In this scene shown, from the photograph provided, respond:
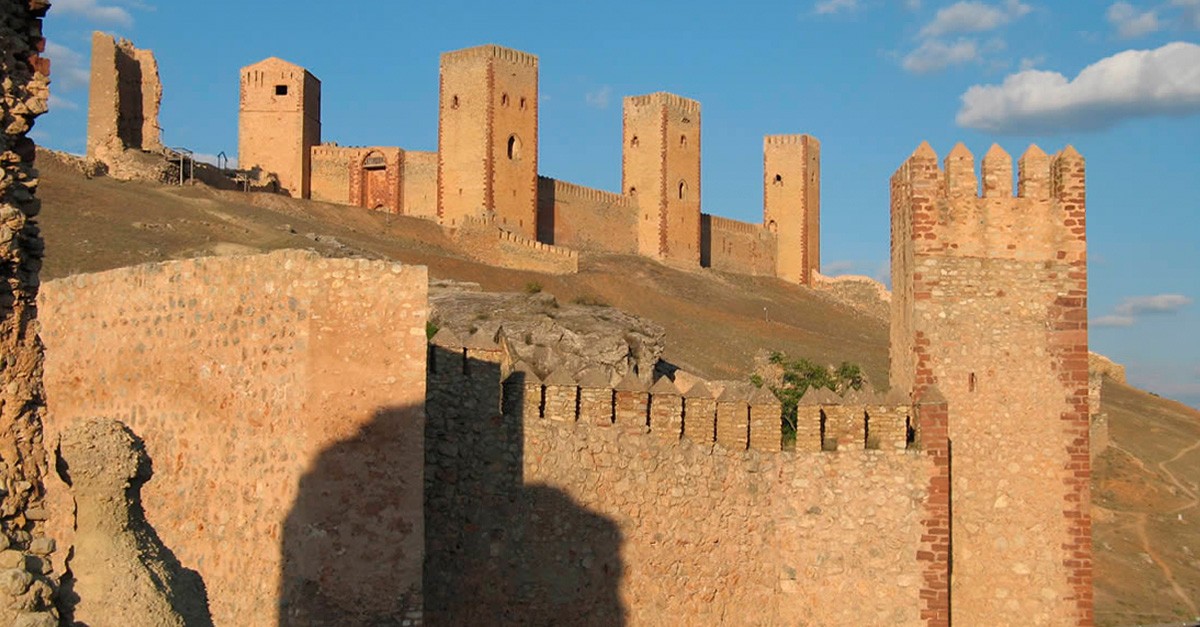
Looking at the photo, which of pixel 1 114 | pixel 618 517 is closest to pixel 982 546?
pixel 618 517

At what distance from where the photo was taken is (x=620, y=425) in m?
13.1

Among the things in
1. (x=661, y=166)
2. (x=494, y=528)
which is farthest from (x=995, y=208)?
(x=661, y=166)

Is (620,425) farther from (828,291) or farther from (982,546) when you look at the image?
(828,291)

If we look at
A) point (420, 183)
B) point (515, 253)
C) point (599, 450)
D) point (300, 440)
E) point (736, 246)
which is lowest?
point (599, 450)

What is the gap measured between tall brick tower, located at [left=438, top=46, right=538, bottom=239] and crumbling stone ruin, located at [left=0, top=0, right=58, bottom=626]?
55.1 meters

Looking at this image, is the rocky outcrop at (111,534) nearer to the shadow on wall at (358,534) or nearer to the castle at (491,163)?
the shadow on wall at (358,534)

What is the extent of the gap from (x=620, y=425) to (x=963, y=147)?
524cm

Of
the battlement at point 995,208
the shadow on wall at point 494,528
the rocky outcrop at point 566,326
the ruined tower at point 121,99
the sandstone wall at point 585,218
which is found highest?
the ruined tower at point 121,99

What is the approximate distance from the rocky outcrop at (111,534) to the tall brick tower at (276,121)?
192 ft

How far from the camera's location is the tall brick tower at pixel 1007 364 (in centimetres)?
1439

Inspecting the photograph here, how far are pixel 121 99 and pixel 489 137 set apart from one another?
620 inches

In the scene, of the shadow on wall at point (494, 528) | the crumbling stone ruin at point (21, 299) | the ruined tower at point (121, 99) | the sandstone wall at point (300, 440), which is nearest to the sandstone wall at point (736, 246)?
the ruined tower at point (121, 99)

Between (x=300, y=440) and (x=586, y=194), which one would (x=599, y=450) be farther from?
(x=586, y=194)

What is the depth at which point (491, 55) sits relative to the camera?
6156 cm
